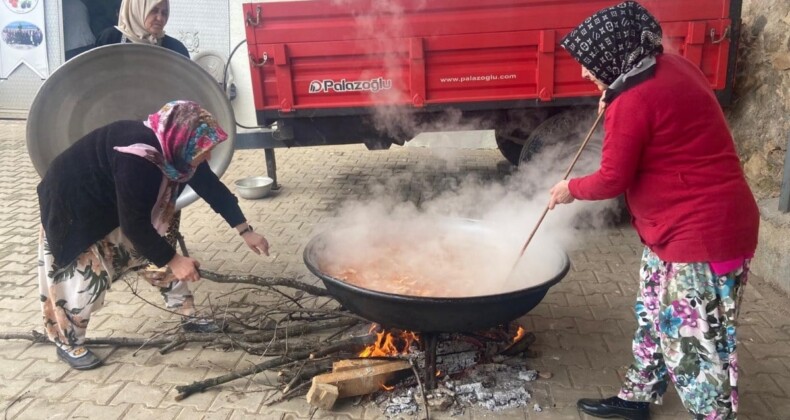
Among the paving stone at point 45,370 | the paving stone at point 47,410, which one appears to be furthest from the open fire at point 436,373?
the paving stone at point 45,370

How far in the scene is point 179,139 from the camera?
2.79 metres

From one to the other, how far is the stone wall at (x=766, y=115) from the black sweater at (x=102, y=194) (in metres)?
4.08

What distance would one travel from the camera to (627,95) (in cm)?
215

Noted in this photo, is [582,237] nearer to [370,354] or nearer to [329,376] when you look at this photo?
[370,354]

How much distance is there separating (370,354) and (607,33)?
2031 mm

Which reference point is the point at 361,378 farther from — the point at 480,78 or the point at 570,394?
the point at 480,78

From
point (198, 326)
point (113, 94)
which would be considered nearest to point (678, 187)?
point (198, 326)

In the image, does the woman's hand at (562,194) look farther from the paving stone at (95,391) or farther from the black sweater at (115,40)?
the black sweater at (115,40)

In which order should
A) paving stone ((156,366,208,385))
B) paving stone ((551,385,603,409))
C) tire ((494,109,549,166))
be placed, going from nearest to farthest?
paving stone ((551,385,603,409)) → paving stone ((156,366,208,385)) → tire ((494,109,549,166))

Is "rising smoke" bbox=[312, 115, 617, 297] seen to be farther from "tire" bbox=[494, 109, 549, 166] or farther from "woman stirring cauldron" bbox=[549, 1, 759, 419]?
"tire" bbox=[494, 109, 549, 166]

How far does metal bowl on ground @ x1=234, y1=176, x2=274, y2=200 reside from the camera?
641cm

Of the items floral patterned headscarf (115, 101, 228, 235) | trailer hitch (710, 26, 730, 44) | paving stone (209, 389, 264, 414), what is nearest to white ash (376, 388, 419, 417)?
paving stone (209, 389, 264, 414)

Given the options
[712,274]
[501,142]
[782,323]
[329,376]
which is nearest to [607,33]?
[712,274]

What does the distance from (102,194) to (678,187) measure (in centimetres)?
268
